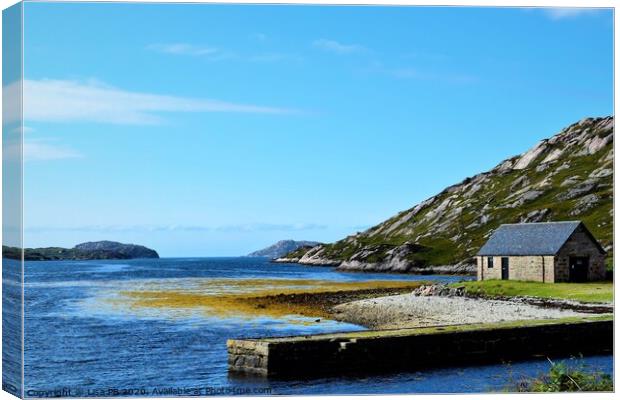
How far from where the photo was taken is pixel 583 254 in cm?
5522

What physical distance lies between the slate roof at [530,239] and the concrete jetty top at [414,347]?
54.3 feet

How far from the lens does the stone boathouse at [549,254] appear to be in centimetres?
5466

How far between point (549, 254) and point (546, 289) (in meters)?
3.59

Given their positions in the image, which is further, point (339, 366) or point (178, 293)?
point (178, 293)

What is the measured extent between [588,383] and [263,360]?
36.5 feet

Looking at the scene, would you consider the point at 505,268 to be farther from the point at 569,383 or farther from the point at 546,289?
the point at 569,383

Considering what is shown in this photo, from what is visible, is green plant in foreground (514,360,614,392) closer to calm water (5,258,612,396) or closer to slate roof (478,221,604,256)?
calm water (5,258,612,396)

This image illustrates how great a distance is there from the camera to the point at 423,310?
49781 mm

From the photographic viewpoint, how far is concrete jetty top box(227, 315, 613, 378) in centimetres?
3162

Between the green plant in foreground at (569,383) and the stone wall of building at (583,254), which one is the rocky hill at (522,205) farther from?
the green plant in foreground at (569,383)

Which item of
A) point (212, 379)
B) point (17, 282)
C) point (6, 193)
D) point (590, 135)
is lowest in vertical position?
point (212, 379)

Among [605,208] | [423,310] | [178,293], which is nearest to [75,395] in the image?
[178,293]

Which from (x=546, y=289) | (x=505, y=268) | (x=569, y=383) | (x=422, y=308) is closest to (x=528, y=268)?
(x=505, y=268)

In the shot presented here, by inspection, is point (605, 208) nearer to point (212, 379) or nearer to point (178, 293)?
point (178, 293)
